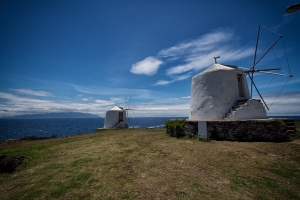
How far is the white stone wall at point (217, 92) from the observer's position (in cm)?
1318

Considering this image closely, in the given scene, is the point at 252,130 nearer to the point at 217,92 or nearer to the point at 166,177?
the point at 217,92

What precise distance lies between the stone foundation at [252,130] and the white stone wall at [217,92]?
8.34ft

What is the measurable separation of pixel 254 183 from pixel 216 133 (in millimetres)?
6742

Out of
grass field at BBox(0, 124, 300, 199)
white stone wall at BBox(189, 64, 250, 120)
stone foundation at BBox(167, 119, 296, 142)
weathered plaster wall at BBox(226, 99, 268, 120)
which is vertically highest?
white stone wall at BBox(189, 64, 250, 120)

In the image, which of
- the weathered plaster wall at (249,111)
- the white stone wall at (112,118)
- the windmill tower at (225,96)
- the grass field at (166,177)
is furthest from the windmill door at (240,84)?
the white stone wall at (112,118)

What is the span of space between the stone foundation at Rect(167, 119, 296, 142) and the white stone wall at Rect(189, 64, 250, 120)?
100 inches

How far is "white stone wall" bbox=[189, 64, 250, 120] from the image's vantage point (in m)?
13.2

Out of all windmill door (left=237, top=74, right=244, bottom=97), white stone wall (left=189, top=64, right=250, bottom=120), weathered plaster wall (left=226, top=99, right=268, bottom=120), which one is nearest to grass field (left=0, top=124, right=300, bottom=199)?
weathered plaster wall (left=226, top=99, right=268, bottom=120)

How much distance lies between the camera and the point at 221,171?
538cm

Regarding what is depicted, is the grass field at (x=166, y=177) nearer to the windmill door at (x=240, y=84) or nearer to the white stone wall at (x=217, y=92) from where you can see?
the white stone wall at (x=217, y=92)

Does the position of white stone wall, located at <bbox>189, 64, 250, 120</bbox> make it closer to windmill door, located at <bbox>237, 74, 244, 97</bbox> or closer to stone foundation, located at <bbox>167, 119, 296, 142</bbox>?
windmill door, located at <bbox>237, 74, 244, 97</bbox>

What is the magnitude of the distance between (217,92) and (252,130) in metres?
4.57

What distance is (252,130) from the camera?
998cm

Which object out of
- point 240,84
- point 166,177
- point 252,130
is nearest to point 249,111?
point 252,130
